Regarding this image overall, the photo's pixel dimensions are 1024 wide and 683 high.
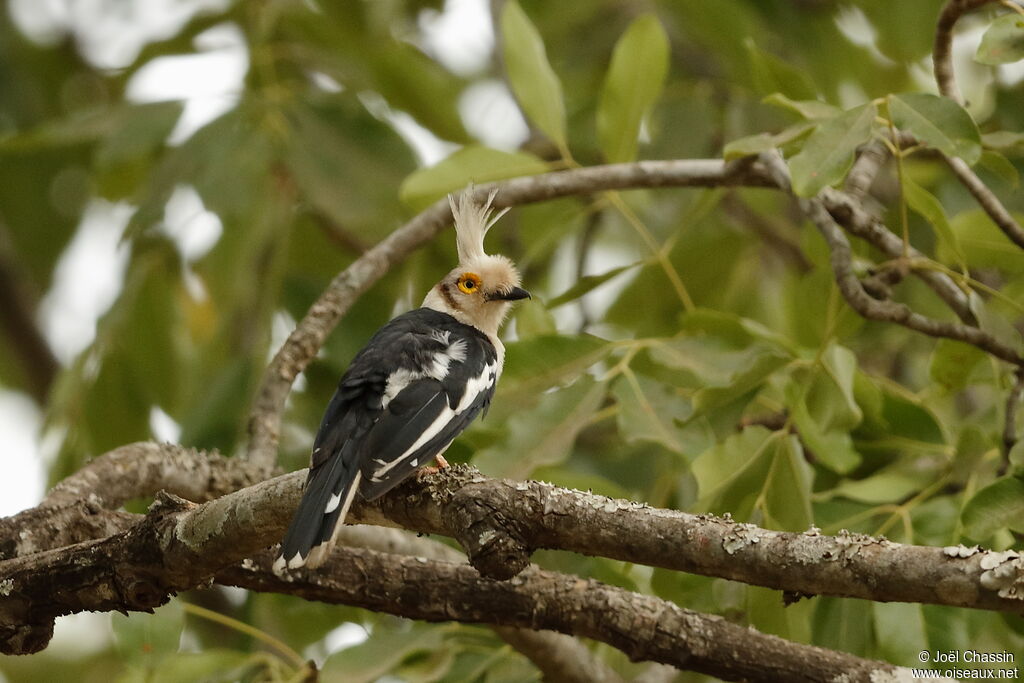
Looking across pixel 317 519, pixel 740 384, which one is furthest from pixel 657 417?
pixel 317 519

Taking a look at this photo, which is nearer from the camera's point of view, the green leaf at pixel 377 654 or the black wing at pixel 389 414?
the black wing at pixel 389 414

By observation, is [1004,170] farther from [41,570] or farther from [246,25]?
[246,25]

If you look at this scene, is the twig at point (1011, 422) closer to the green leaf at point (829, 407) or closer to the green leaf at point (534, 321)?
the green leaf at point (829, 407)

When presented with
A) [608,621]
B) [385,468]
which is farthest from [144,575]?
[608,621]

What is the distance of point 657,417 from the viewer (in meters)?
3.11

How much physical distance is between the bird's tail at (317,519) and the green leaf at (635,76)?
1.58 meters

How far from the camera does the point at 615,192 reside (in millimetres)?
3830

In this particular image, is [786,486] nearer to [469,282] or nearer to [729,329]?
[729,329]

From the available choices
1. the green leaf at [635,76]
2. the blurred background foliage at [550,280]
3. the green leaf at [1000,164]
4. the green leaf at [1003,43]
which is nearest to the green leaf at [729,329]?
the blurred background foliage at [550,280]

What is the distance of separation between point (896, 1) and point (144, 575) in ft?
12.1

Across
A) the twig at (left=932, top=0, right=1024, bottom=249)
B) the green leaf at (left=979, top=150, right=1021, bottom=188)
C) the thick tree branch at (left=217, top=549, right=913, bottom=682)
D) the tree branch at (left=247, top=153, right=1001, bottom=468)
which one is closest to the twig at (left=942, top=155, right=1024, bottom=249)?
the twig at (left=932, top=0, right=1024, bottom=249)

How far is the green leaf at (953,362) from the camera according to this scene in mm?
3256

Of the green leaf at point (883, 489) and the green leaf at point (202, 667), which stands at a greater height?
the green leaf at point (883, 489)

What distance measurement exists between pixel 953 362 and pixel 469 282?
5.40ft
